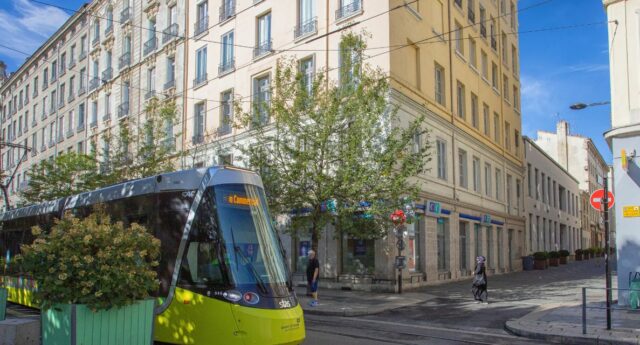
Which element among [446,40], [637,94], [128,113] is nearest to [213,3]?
[128,113]

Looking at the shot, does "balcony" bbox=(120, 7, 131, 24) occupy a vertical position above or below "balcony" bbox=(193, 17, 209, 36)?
above

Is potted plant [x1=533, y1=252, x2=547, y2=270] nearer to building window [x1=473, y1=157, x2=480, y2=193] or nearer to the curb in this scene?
building window [x1=473, y1=157, x2=480, y2=193]

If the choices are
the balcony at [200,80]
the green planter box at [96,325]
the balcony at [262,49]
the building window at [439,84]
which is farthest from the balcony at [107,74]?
the green planter box at [96,325]

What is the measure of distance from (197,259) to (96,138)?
3315 centimetres

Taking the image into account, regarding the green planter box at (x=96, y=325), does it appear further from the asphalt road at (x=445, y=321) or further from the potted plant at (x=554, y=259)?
the potted plant at (x=554, y=259)

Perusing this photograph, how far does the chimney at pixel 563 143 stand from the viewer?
221ft

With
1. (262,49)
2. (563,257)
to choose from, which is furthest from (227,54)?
(563,257)

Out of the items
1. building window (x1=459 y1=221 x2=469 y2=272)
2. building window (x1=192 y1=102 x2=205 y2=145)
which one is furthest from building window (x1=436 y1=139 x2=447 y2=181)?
building window (x1=192 y1=102 x2=205 y2=145)

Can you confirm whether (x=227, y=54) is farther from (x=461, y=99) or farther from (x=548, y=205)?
(x=548, y=205)

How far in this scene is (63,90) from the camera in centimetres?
4638

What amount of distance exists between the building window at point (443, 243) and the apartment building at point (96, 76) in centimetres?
1529

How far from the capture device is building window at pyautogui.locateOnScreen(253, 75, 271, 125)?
1912 cm

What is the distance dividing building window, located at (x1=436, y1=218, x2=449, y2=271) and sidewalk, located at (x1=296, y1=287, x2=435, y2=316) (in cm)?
549

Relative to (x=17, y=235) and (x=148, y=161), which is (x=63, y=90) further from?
(x=17, y=235)
